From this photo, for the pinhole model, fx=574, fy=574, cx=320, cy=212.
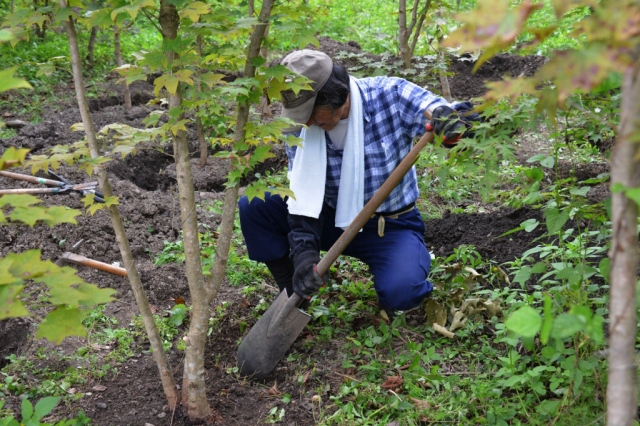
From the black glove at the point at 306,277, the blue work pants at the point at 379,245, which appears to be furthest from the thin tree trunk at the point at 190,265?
the blue work pants at the point at 379,245

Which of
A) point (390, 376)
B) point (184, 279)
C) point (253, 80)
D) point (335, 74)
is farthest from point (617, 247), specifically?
point (184, 279)

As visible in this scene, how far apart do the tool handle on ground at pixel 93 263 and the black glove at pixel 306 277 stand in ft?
4.23

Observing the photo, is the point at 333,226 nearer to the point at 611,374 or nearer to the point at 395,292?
the point at 395,292

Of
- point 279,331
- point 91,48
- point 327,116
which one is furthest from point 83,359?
point 91,48

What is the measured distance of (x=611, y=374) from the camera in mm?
973

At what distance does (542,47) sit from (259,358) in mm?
6462

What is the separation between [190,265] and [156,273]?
1410 millimetres

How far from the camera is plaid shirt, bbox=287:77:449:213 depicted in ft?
9.29

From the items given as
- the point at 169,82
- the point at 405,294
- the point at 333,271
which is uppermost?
the point at 169,82

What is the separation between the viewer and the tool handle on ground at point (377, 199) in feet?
7.76

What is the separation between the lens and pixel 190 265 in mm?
2211

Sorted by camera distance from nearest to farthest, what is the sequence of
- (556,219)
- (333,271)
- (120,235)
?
1. (556,219)
2. (120,235)
3. (333,271)

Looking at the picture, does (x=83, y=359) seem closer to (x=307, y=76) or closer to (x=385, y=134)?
(x=307, y=76)

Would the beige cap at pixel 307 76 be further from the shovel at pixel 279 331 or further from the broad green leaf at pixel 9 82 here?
the broad green leaf at pixel 9 82
